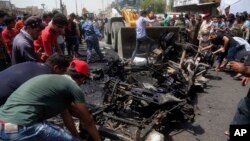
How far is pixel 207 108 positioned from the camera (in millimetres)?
5891

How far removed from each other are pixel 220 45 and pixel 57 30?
19.4ft

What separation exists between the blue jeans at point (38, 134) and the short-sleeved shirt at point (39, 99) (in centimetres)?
6

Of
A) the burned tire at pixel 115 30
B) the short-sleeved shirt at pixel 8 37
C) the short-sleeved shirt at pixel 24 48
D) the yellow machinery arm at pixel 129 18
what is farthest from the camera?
the yellow machinery arm at pixel 129 18

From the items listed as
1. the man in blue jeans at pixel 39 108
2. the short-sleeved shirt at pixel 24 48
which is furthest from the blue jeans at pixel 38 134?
the short-sleeved shirt at pixel 24 48

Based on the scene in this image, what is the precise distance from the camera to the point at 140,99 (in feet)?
15.3

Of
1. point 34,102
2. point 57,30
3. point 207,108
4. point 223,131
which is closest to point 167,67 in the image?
point 207,108

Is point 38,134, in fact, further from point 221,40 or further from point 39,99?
point 221,40

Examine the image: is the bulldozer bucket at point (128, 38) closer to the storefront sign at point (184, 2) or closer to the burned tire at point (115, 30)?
the burned tire at point (115, 30)

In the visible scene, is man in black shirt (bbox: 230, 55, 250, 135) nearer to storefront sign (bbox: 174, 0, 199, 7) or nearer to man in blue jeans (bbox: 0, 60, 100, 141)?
man in blue jeans (bbox: 0, 60, 100, 141)

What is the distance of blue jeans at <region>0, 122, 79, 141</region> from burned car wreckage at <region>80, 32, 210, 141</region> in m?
0.69

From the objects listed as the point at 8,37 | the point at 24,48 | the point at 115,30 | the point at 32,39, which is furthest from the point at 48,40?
the point at 115,30

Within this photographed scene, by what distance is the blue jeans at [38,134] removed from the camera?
2.46 metres

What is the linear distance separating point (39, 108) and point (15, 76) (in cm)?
62

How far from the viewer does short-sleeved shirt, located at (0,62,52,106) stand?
2.88m
